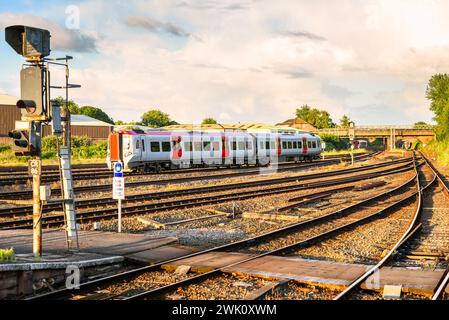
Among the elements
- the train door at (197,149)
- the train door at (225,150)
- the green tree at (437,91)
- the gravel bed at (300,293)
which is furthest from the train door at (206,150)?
the green tree at (437,91)

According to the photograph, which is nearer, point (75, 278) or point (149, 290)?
point (149, 290)

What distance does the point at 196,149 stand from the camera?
117ft

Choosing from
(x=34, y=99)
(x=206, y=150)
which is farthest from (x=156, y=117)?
(x=34, y=99)

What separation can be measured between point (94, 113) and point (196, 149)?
10205 centimetres

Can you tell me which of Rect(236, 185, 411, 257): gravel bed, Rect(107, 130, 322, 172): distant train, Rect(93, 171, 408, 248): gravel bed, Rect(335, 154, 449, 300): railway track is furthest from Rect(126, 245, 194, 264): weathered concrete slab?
Rect(107, 130, 322, 172): distant train

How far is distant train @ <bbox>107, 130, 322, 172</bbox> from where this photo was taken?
30952 mm

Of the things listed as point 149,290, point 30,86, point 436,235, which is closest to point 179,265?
point 149,290

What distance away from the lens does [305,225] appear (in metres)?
14.4

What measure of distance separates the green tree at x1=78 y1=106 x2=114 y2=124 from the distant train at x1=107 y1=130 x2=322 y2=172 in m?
92.0

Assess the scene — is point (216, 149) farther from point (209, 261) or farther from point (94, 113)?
point (94, 113)
